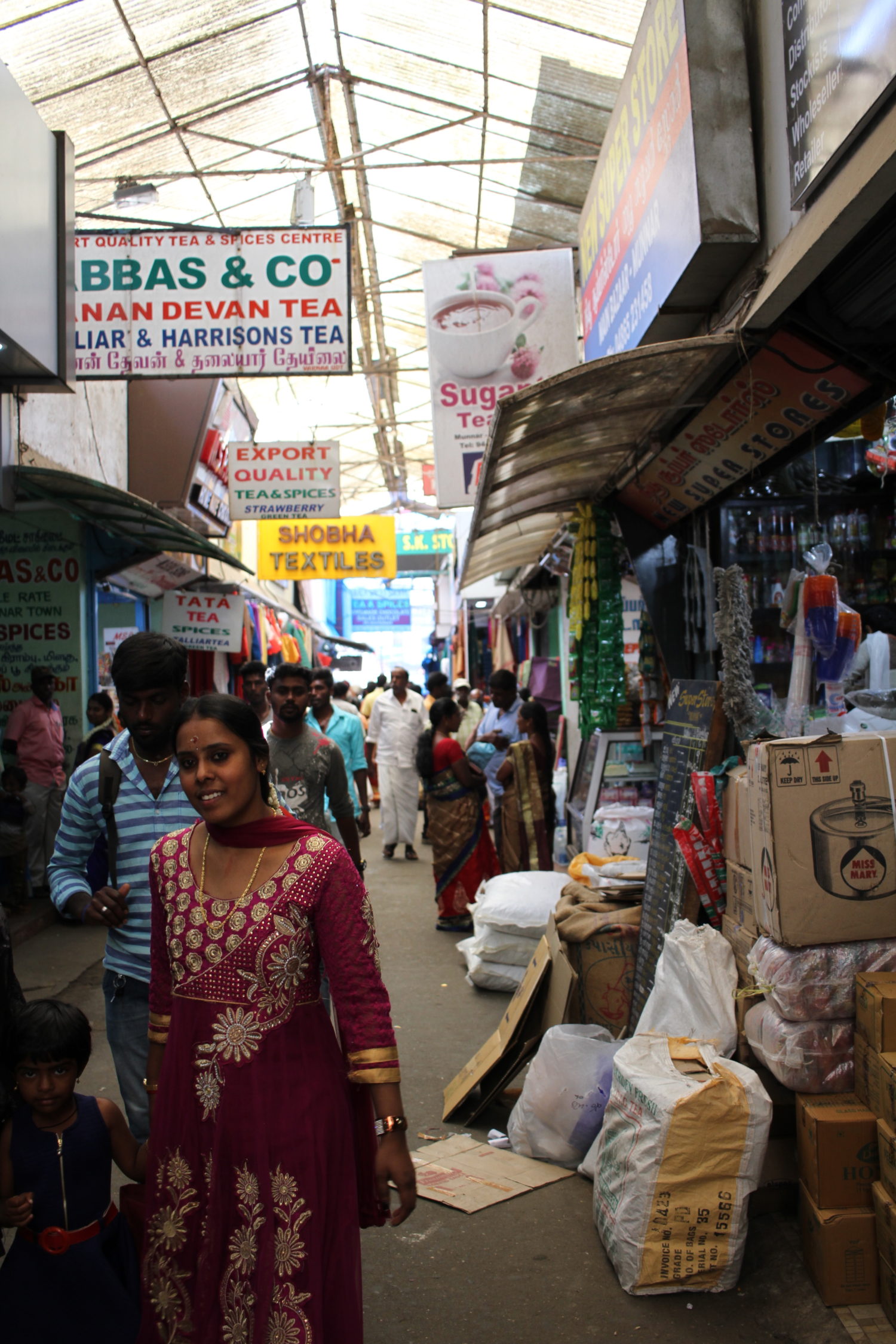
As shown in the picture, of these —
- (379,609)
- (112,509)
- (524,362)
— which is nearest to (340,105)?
(524,362)

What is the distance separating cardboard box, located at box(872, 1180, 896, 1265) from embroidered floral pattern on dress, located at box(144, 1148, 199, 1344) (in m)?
1.76

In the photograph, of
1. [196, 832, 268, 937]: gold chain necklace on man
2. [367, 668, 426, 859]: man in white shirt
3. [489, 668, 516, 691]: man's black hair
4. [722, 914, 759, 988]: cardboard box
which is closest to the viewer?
[196, 832, 268, 937]: gold chain necklace on man

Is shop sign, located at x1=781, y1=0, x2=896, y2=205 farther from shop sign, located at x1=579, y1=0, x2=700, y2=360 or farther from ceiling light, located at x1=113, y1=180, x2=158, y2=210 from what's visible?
ceiling light, located at x1=113, y1=180, x2=158, y2=210

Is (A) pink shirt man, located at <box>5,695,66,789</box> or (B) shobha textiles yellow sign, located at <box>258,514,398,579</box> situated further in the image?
(B) shobha textiles yellow sign, located at <box>258,514,398,579</box>

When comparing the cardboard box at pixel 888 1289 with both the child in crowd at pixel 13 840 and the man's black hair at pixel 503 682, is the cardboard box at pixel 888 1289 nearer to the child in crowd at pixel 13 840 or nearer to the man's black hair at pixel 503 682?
the man's black hair at pixel 503 682

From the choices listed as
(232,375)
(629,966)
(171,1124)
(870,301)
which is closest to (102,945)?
(232,375)

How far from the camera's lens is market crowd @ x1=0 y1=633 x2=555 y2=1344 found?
6.59 feet

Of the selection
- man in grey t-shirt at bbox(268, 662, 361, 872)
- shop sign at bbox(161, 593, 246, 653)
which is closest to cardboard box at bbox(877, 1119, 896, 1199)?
man in grey t-shirt at bbox(268, 662, 361, 872)

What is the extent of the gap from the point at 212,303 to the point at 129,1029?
216 inches

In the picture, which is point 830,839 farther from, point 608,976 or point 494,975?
point 494,975

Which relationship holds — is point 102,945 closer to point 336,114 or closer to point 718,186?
point 718,186

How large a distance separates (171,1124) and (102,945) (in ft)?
19.3

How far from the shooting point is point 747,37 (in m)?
4.05

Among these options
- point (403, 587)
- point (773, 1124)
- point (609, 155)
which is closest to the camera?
point (773, 1124)
